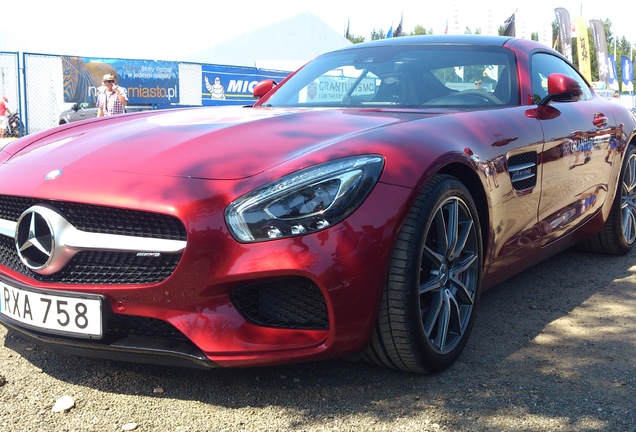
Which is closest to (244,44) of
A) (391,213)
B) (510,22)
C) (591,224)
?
(510,22)

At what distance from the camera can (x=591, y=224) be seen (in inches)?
173

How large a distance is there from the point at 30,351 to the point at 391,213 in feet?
5.46

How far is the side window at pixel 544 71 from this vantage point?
12.7 feet

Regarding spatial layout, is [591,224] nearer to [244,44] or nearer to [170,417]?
[170,417]

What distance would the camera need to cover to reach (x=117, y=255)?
2.32 metres

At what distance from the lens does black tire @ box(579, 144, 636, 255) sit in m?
4.77

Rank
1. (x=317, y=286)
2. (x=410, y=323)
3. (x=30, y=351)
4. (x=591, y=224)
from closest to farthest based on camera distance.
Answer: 1. (x=317, y=286)
2. (x=410, y=323)
3. (x=30, y=351)
4. (x=591, y=224)

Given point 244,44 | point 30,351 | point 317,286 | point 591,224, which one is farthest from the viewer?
point 244,44

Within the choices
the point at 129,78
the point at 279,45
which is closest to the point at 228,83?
the point at 129,78

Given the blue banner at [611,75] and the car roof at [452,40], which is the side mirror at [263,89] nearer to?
the car roof at [452,40]

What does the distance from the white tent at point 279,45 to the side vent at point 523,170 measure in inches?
854

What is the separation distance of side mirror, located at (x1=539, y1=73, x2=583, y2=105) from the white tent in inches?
833

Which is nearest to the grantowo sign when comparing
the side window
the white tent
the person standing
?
the person standing

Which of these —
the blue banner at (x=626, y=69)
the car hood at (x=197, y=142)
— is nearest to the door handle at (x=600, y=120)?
the car hood at (x=197, y=142)
